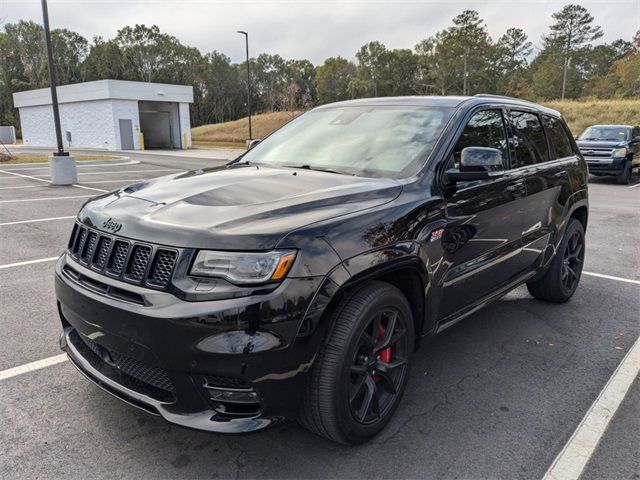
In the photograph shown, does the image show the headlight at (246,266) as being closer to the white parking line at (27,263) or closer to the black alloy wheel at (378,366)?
the black alloy wheel at (378,366)

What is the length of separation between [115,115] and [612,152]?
100 feet

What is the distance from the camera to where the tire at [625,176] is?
1594cm

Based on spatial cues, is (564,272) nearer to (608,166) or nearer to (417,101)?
(417,101)

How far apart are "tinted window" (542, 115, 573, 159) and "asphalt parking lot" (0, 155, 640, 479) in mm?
1474

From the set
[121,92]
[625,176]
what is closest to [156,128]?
[121,92]

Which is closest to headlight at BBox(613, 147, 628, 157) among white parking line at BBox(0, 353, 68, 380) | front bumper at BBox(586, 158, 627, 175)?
front bumper at BBox(586, 158, 627, 175)

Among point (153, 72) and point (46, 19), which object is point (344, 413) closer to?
point (46, 19)

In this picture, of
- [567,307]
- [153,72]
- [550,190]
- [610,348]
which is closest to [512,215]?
[550,190]

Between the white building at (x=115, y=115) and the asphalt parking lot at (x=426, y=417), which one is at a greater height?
the white building at (x=115, y=115)

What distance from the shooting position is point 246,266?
85.7 inches

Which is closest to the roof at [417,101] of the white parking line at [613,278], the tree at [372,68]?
the white parking line at [613,278]

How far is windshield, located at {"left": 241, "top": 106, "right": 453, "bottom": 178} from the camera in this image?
3.23 meters

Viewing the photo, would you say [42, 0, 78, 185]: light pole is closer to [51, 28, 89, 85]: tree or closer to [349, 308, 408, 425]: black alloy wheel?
[349, 308, 408, 425]: black alloy wheel

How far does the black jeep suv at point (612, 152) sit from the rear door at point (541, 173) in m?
12.6
